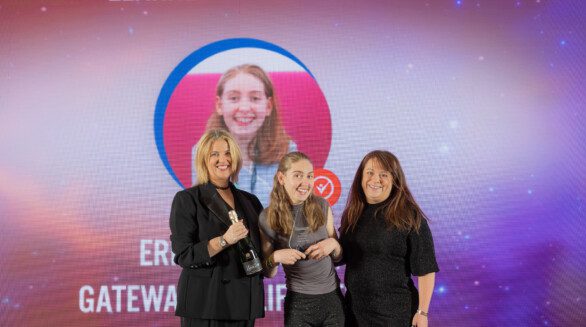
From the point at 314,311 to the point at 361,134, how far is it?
188 cm

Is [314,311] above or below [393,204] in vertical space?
below

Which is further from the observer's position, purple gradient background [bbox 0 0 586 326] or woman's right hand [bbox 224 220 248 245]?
purple gradient background [bbox 0 0 586 326]

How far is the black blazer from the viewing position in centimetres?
216

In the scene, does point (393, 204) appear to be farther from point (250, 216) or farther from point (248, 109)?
point (248, 109)

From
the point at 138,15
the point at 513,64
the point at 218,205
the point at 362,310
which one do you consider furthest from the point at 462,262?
the point at 138,15

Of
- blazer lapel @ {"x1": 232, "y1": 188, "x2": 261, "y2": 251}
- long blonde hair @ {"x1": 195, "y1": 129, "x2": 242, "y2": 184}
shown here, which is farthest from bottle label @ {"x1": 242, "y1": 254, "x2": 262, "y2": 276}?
long blonde hair @ {"x1": 195, "y1": 129, "x2": 242, "y2": 184}

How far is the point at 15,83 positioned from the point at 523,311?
400 cm

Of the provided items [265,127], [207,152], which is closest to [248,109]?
[265,127]

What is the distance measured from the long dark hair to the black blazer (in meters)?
0.48

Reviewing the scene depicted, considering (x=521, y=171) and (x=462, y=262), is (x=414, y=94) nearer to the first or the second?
(x=521, y=171)

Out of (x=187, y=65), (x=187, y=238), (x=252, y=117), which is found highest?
(x=187, y=65)

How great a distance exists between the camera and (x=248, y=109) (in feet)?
13.0

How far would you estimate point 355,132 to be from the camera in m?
3.88

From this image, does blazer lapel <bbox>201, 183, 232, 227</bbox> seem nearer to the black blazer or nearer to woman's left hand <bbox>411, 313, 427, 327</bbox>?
the black blazer
